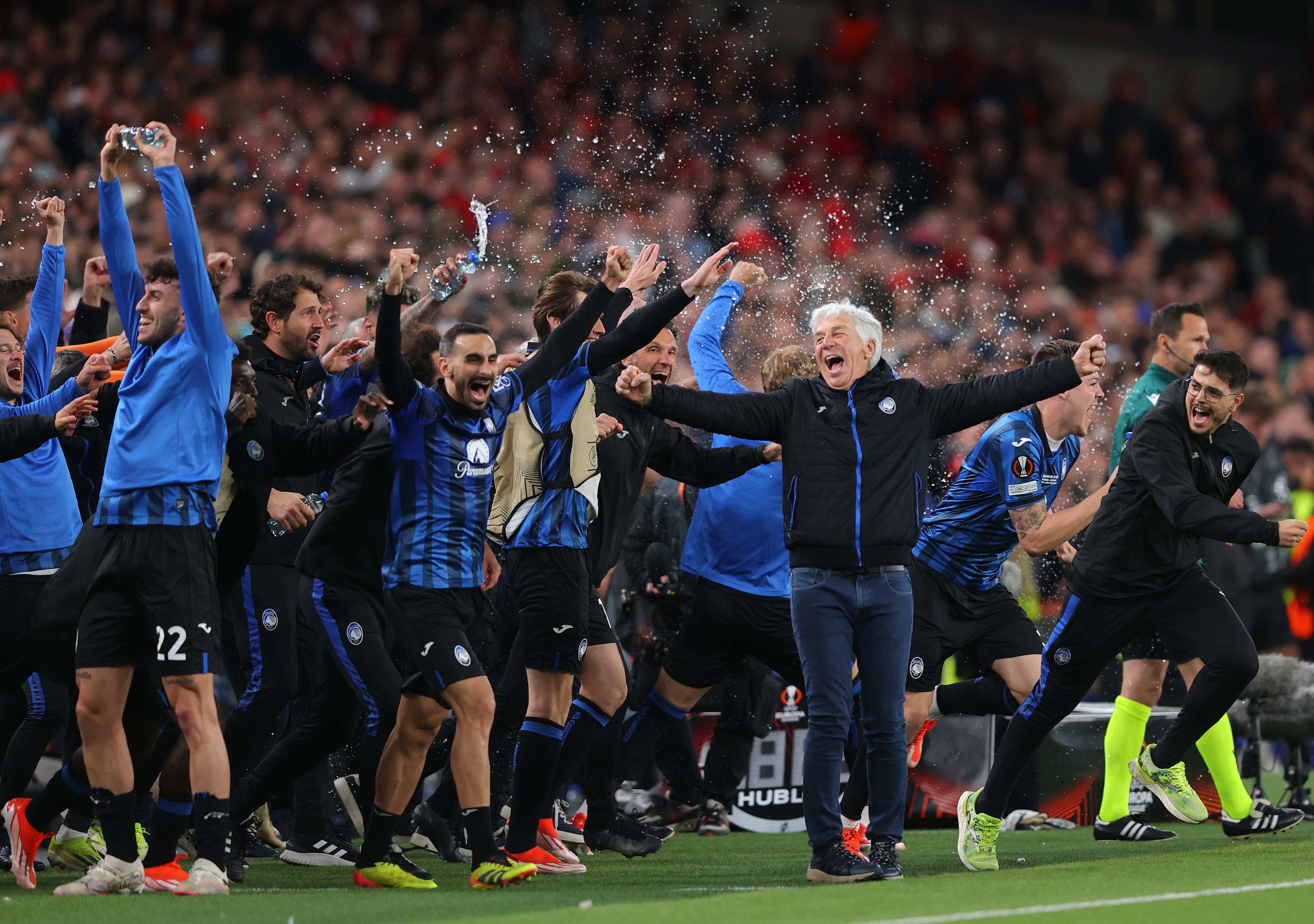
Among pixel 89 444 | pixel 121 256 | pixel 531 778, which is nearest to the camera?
pixel 121 256

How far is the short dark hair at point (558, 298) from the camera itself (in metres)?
7.09

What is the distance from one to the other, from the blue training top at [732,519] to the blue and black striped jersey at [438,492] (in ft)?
5.88

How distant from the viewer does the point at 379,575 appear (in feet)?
21.5

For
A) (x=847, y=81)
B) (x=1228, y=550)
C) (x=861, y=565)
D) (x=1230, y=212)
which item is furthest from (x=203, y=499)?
(x=1230, y=212)

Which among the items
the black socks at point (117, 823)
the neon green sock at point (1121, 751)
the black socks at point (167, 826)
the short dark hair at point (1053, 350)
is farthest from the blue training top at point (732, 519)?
the black socks at point (117, 823)

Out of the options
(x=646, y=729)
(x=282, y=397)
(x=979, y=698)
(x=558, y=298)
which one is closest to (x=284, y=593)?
(x=282, y=397)

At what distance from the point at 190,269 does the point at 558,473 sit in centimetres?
170

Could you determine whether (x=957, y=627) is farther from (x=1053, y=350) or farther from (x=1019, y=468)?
(x=1053, y=350)

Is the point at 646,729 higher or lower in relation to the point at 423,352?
lower

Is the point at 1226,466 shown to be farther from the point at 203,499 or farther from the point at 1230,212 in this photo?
the point at 1230,212

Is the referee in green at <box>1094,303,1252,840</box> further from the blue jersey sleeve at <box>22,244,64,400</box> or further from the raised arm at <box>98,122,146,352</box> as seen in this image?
the blue jersey sleeve at <box>22,244,64,400</box>

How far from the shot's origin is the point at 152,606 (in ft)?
18.7

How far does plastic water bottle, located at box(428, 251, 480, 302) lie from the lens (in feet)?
23.1

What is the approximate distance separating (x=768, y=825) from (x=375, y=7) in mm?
10309
